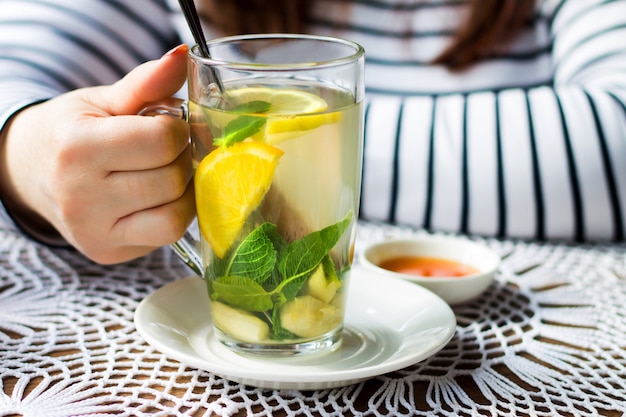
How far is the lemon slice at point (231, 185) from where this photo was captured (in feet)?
1.55

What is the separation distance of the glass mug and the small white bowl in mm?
131

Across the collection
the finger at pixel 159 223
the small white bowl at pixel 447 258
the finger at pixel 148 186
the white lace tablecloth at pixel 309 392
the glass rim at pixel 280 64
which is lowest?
the white lace tablecloth at pixel 309 392

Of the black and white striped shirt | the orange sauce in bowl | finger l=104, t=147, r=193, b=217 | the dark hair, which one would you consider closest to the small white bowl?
the orange sauce in bowl

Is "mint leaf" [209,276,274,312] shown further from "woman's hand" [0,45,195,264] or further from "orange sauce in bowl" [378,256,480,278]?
"orange sauce in bowl" [378,256,480,278]

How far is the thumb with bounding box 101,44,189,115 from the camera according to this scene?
0.54 m

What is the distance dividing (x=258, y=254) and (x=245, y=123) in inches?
3.6

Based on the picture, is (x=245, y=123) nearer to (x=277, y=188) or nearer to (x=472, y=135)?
(x=277, y=188)

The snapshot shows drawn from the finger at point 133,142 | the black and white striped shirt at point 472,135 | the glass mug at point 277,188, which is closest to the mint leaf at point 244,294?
the glass mug at point 277,188

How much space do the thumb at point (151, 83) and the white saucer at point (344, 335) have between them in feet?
0.51

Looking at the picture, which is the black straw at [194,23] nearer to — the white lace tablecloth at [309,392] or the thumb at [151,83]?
the thumb at [151,83]

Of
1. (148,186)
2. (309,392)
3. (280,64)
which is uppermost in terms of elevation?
(280,64)

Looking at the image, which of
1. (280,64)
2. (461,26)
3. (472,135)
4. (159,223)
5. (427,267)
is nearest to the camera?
(280,64)

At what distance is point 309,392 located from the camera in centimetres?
49

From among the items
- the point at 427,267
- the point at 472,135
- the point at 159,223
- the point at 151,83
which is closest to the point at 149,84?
the point at 151,83
